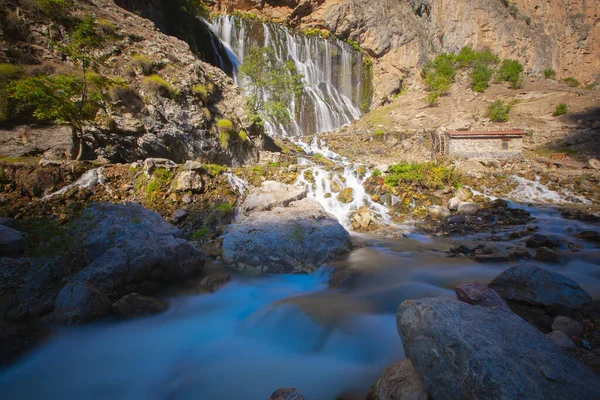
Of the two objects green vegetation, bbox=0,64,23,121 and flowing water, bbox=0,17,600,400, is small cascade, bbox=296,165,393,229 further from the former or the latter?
green vegetation, bbox=0,64,23,121

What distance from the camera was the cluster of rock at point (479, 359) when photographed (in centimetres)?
178

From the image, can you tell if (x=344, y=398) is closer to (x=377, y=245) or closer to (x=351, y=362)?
(x=351, y=362)

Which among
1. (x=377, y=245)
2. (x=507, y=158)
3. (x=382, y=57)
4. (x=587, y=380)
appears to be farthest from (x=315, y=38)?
(x=587, y=380)

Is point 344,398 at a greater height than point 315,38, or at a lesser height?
lesser

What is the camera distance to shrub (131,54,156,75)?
12.1m

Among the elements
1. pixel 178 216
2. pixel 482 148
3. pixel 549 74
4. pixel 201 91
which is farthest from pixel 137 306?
pixel 549 74

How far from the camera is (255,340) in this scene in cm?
375

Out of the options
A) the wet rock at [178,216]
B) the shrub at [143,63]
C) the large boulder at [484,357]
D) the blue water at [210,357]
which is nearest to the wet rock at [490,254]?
the blue water at [210,357]

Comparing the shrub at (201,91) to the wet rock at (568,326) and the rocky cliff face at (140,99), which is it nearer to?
the rocky cliff face at (140,99)

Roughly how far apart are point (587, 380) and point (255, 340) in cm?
355

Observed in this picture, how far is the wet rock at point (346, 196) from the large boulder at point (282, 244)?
17.9ft

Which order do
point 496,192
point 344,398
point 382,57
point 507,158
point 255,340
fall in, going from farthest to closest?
point 382,57, point 507,158, point 496,192, point 255,340, point 344,398

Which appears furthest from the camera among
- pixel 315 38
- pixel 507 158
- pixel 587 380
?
pixel 315 38

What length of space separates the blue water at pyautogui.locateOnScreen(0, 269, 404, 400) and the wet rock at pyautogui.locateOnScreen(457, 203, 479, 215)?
952 centimetres
